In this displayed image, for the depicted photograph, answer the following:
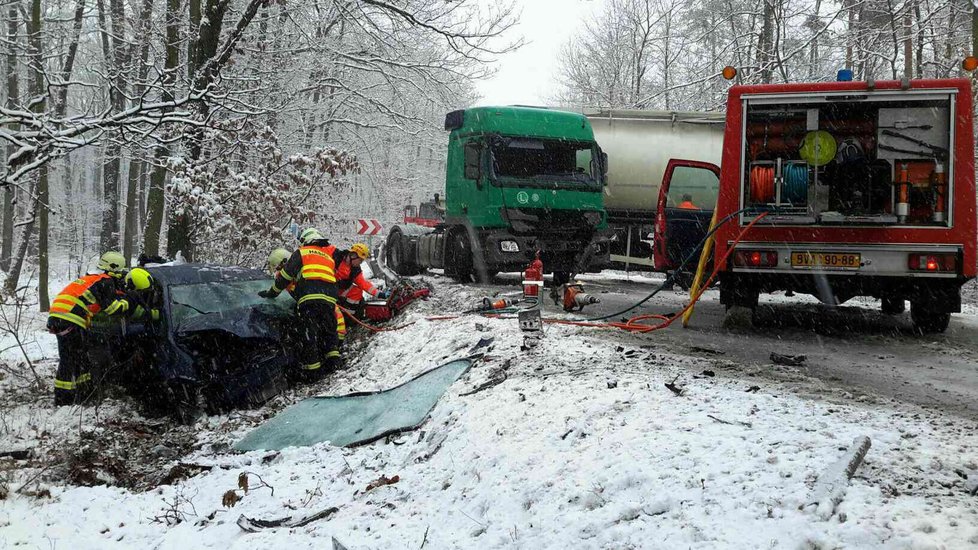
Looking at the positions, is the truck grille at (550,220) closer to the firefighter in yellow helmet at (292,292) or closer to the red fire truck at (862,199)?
the firefighter in yellow helmet at (292,292)

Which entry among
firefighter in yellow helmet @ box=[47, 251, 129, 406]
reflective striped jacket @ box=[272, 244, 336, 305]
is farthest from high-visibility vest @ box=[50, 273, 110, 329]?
reflective striped jacket @ box=[272, 244, 336, 305]

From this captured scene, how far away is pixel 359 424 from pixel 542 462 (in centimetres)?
239

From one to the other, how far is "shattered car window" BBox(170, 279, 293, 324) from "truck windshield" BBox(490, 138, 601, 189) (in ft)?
16.3

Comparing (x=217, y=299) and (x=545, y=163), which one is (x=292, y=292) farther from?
(x=545, y=163)

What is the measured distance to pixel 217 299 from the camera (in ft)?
26.6

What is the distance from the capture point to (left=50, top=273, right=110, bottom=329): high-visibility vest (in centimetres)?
771

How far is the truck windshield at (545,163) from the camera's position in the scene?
1258 cm

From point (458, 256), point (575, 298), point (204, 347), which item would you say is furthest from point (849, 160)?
point (204, 347)

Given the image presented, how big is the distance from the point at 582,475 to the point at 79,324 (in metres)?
6.04

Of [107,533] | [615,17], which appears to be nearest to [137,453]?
[107,533]

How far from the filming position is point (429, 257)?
49.5 ft

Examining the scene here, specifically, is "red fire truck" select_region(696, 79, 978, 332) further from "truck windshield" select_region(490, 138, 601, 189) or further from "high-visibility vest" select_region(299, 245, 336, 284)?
"truck windshield" select_region(490, 138, 601, 189)

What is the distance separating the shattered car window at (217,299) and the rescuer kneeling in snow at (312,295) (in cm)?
17

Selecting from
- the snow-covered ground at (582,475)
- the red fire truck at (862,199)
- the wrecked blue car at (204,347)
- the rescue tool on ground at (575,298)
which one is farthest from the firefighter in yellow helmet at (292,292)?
the red fire truck at (862,199)
